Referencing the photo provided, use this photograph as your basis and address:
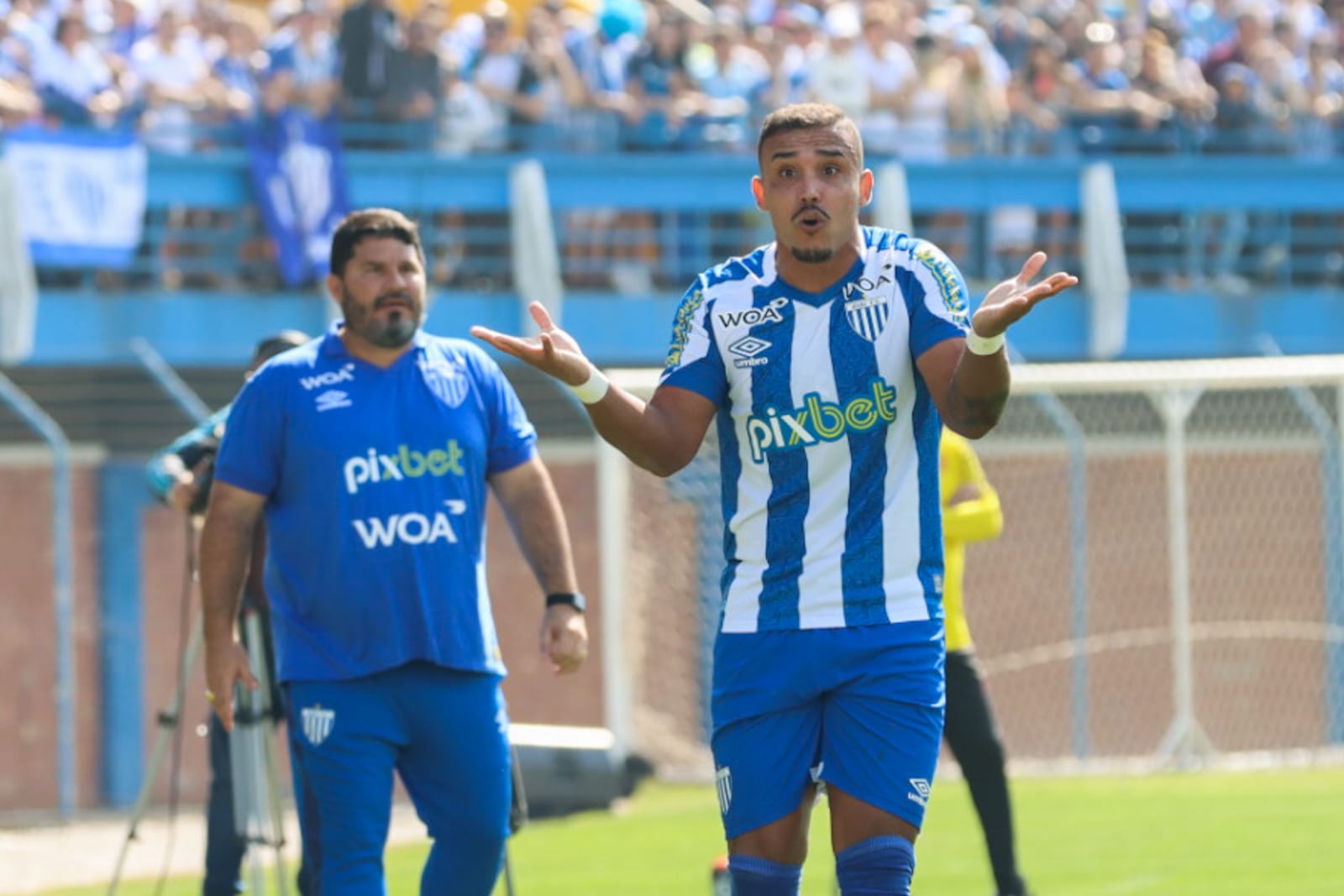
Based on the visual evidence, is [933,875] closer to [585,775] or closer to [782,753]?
[585,775]

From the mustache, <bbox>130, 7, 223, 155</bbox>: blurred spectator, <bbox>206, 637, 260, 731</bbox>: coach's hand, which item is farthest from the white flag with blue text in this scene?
the mustache

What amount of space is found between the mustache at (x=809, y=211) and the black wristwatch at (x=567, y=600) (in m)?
1.66

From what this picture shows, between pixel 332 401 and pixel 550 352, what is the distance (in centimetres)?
146

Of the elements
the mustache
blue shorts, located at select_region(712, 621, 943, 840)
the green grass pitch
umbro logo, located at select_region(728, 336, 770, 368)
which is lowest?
the green grass pitch

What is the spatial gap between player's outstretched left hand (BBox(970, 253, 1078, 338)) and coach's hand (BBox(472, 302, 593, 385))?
91 centimetres

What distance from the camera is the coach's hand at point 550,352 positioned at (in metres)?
5.73

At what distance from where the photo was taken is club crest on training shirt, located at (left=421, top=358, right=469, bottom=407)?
7141mm

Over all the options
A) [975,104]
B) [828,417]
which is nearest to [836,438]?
[828,417]

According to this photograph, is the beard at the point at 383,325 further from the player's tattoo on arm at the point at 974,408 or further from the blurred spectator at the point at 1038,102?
the blurred spectator at the point at 1038,102

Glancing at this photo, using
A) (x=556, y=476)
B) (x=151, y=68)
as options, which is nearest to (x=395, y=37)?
(x=151, y=68)

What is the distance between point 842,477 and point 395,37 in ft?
43.6

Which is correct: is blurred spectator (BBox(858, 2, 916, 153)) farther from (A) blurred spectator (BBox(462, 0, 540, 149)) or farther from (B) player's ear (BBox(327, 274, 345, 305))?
(B) player's ear (BBox(327, 274, 345, 305))

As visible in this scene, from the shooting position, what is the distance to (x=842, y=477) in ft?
19.5

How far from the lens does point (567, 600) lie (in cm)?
720
